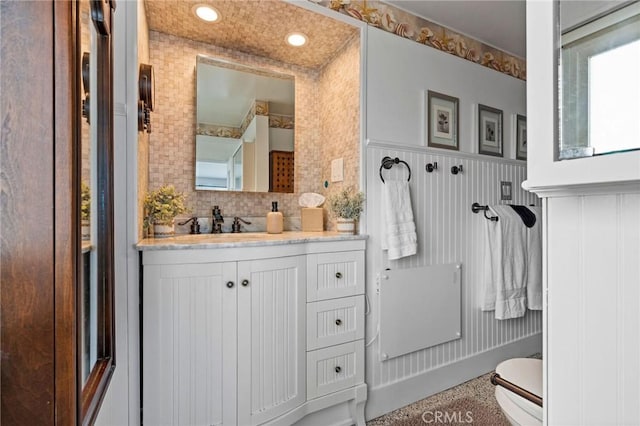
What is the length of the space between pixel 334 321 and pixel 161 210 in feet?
3.45

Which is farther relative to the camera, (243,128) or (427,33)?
(427,33)

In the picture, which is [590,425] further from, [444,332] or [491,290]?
[491,290]

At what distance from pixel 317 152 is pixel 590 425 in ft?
6.47

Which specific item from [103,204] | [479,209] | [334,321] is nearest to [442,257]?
[479,209]

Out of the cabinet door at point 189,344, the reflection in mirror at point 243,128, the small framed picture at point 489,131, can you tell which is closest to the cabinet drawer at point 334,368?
the cabinet door at point 189,344

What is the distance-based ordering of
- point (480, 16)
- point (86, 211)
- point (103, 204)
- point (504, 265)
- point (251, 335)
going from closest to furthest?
point (86, 211), point (103, 204), point (251, 335), point (480, 16), point (504, 265)

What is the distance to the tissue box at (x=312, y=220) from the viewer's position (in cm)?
209

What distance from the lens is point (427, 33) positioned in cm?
220

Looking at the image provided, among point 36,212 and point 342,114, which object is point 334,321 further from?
point 36,212

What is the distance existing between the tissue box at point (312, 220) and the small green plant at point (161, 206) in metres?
0.79

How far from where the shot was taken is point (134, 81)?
1.29 meters

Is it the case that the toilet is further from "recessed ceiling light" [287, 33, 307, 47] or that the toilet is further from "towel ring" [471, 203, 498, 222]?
"recessed ceiling light" [287, 33, 307, 47]

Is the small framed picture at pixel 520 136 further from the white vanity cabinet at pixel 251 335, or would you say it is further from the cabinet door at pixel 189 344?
the cabinet door at pixel 189 344

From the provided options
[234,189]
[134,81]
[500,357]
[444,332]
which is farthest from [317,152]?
[500,357]
